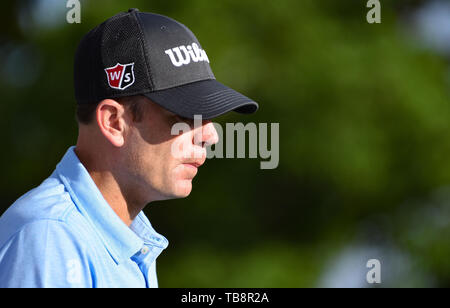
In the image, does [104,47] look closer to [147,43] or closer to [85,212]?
[147,43]

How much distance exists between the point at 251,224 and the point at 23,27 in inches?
80.6

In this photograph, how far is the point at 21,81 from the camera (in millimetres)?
4234

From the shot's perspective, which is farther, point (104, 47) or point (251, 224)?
point (251, 224)

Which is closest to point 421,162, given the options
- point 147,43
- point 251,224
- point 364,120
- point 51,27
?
point 364,120

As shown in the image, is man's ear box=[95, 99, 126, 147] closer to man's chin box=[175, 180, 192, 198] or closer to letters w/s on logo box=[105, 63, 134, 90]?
letters w/s on logo box=[105, 63, 134, 90]

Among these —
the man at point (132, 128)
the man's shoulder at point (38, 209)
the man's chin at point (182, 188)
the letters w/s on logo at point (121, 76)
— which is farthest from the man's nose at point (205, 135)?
the man's shoulder at point (38, 209)

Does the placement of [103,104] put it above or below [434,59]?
below

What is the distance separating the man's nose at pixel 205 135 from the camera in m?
1.71

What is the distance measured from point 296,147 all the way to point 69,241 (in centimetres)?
284

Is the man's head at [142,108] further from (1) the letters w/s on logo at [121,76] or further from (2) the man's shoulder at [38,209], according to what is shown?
(2) the man's shoulder at [38,209]

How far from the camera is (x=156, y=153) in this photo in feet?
5.49

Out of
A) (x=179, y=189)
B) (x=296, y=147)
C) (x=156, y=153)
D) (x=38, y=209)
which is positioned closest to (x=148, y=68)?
(x=156, y=153)

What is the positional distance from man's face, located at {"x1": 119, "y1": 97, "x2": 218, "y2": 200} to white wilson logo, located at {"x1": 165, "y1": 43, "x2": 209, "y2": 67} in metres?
0.13

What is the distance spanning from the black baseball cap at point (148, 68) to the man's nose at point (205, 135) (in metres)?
0.06
